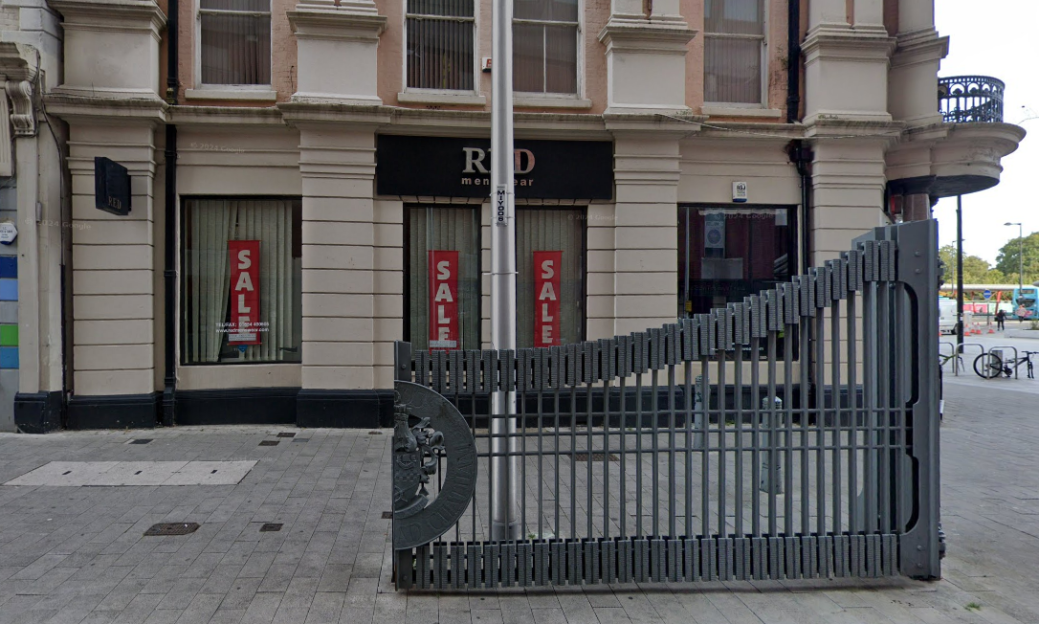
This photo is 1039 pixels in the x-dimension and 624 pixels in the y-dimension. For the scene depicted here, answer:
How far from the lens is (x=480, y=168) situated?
1079cm

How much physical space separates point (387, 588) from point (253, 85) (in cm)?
883

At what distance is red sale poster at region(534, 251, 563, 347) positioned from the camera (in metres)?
11.4

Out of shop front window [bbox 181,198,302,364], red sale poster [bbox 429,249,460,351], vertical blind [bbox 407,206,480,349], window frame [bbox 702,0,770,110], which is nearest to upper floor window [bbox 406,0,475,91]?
vertical blind [bbox 407,206,480,349]

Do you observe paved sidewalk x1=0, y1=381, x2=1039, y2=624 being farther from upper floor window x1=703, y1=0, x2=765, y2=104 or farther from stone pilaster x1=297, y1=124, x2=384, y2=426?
upper floor window x1=703, y1=0, x2=765, y2=104

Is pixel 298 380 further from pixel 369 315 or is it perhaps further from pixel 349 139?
pixel 349 139

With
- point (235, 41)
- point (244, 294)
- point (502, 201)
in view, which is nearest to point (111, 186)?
point (244, 294)

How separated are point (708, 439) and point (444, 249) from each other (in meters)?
7.10

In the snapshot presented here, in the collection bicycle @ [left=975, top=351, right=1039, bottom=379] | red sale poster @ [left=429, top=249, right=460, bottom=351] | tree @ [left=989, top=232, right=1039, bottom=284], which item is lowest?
bicycle @ [left=975, top=351, right=1039, bottom=379]

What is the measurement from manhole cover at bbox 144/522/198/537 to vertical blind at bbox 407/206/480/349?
5300 millimetres

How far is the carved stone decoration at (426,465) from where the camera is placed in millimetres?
4551

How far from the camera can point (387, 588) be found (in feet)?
15.6

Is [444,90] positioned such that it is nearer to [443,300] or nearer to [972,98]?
[443,300]

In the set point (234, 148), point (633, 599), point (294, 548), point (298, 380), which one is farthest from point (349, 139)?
point (633, 599)

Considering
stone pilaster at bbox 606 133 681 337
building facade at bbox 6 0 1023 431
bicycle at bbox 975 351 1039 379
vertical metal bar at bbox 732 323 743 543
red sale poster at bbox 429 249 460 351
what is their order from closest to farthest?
vertical metal bar at bbox 732 323 743 543, building facade at bbox 6 0 1023 431, stone pilaster at bbox 606 133 681 337, red sale poster at bbox 429 249 460 351, bicycle at bbox 975 351 1039 379
